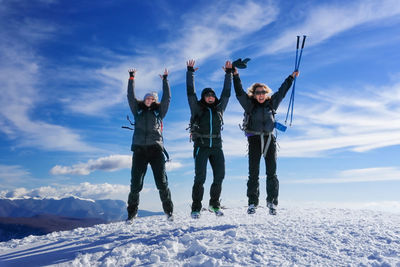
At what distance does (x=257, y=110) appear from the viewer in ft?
27.9

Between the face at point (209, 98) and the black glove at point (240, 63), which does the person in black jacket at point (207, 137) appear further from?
the black glove at point (240, 63)

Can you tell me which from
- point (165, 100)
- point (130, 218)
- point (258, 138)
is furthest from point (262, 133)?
point (130, 218)

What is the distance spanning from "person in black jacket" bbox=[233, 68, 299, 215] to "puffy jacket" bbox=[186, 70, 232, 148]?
0.40 m

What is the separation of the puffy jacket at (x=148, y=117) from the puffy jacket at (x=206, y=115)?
68 centimetres

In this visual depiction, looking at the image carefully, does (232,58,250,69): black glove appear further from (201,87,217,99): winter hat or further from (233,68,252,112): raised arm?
(201,87,217,99): winter hat

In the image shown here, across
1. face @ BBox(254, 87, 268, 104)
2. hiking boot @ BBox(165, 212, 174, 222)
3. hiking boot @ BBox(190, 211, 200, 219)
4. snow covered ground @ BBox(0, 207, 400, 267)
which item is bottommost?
snow covered ground @ BBox(0, 207, 400, 267)

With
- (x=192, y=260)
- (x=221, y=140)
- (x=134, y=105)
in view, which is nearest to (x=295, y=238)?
(x=192, y=260)

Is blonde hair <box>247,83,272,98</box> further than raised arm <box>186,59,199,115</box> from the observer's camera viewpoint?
Yes

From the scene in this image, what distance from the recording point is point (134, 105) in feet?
28.2

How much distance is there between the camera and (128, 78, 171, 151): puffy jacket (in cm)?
838

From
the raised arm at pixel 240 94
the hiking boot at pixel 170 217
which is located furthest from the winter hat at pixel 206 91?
the hiking boot at pixel 170 217

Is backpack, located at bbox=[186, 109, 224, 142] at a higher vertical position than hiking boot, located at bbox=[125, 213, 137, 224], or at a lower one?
higher

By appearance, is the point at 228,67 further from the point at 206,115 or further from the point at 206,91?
the point at 206,115

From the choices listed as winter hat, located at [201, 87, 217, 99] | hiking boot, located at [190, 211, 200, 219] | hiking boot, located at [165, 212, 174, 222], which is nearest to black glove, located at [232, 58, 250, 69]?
winter hat, located at [201, 87, 217, 99]
